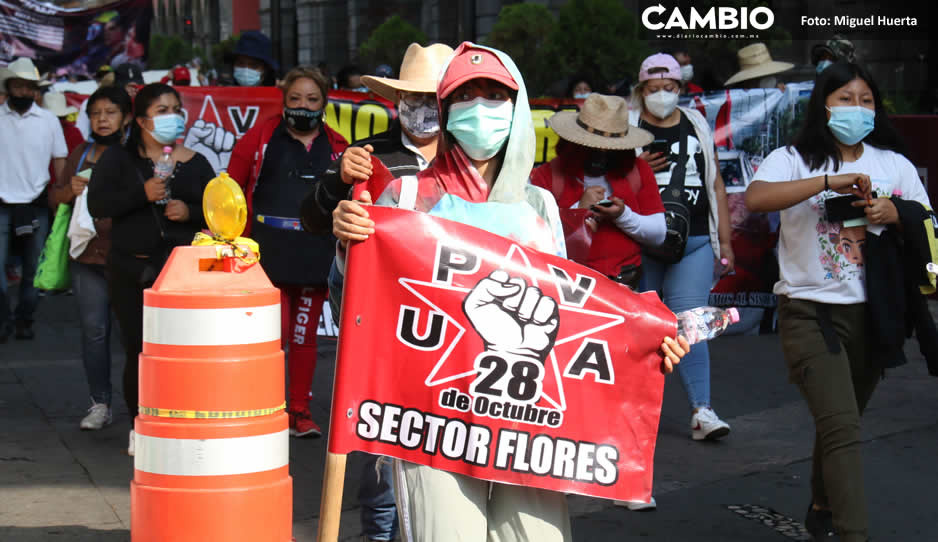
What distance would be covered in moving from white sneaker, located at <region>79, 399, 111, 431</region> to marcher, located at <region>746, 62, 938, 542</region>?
4018mm

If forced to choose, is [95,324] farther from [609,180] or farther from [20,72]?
[20,72]

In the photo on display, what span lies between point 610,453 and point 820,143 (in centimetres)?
217

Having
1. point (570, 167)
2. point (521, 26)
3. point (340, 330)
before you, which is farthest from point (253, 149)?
point (521, 26)

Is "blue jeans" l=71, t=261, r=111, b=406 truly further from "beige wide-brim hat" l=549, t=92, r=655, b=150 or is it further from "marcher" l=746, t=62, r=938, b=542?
"marcher" l=746, t=62, r=938, b=542

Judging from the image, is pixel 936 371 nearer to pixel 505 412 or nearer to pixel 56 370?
pixel 505 412

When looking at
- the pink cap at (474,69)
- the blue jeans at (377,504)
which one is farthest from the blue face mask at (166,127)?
the pink cap at (474,69)

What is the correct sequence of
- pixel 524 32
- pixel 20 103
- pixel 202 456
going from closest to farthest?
pixel 202 456
pixel 20 103
pixel 524 32

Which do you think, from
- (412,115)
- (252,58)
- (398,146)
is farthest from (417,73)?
(252,58)

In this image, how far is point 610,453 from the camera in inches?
141

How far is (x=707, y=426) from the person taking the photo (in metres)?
6.92

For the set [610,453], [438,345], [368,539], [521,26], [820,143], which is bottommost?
[368,539]

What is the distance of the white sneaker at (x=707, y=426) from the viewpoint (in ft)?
→ 22.6

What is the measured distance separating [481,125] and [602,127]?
2.56 meters

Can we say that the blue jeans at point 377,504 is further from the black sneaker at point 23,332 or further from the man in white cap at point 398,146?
the black sneaker at point 23,332
